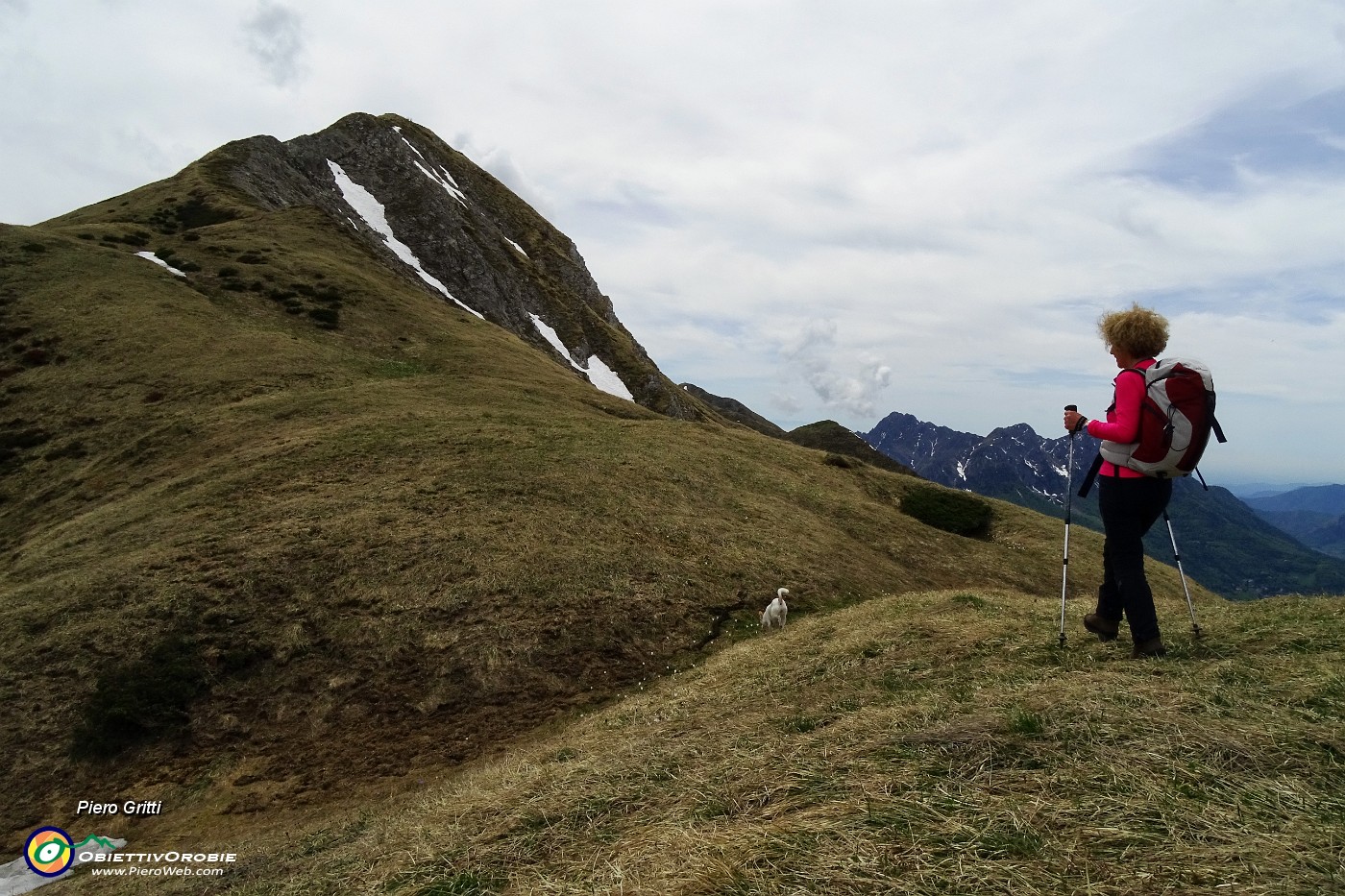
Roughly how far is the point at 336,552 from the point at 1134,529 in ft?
64.7

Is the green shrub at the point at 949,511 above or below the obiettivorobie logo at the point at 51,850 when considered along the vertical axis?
above

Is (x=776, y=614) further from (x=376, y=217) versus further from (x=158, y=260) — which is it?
(x=376, y=217)

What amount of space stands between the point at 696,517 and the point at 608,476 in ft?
13.7

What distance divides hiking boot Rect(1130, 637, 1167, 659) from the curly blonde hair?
3499 millimetres

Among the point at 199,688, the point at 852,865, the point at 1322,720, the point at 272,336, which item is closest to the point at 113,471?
the point at 272,336

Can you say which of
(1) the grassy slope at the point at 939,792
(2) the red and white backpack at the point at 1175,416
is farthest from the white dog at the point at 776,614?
(2) the red and white backpack at the point at 1175,416

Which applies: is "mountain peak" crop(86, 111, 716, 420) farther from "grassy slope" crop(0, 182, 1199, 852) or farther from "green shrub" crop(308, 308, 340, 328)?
"grassy slope" crop(0, 182, 1199, 852)

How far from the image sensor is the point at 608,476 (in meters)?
27.1

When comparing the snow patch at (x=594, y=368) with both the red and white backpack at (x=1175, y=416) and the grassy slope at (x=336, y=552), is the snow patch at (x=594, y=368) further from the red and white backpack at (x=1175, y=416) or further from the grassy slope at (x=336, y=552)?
the red and white backpack at (x=1175, y=416)

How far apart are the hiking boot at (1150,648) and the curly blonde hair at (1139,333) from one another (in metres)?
3.50

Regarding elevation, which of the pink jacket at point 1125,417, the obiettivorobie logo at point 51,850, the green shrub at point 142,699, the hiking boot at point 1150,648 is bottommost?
the obiettivorobie logo at point 51,850

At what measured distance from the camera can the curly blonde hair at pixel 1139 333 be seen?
806 cm

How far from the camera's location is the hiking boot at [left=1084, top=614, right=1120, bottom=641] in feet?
29.7

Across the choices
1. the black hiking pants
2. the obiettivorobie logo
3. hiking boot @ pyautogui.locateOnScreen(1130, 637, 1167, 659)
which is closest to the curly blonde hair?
the black hiking pants
